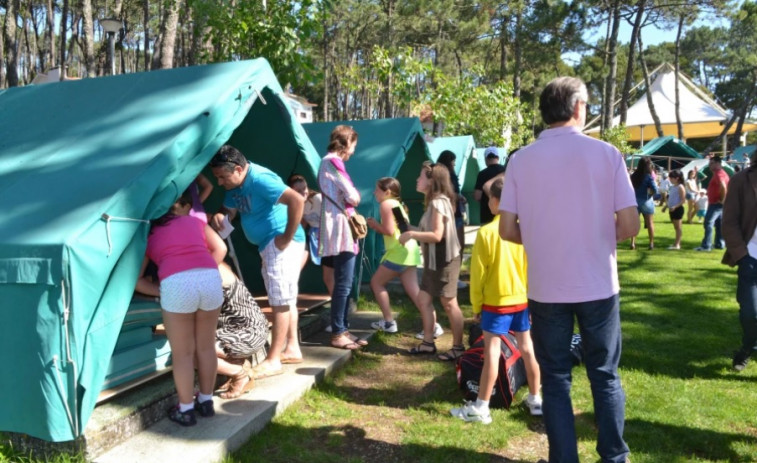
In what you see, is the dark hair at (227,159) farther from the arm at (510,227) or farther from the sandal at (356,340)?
the sandal at (356,340)

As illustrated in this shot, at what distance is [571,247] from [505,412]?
5.73 ft

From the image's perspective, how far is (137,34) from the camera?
38.3 m

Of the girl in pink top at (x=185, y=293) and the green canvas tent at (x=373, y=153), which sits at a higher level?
the green canvas tent at (x=373, y=153)

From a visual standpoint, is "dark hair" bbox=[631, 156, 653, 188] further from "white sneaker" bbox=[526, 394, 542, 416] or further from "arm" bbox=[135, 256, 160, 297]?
"arm" bbox=[135, 256, 160, 297]

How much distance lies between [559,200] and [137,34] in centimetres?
4109

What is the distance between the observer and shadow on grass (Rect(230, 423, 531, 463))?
3367mm

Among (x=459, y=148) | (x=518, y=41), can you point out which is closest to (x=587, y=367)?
(x=459, y=148)

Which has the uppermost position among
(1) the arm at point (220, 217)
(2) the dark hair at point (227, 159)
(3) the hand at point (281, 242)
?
(2) the dark hair at point (227, 159)

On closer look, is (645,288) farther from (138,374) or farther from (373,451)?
(138,374)

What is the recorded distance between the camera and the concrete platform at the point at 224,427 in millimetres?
3105

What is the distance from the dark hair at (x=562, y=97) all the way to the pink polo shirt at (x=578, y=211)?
7 cm

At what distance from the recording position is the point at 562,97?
2689 mm

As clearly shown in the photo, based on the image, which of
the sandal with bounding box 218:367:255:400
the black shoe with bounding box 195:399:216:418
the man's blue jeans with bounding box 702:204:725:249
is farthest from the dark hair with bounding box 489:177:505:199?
the man's blue jeans with bounding box 702:204:725:249

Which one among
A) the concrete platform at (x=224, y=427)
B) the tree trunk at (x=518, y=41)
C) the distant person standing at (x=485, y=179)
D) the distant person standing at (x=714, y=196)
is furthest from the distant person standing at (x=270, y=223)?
the tree trunk at (x=518, y=41)
